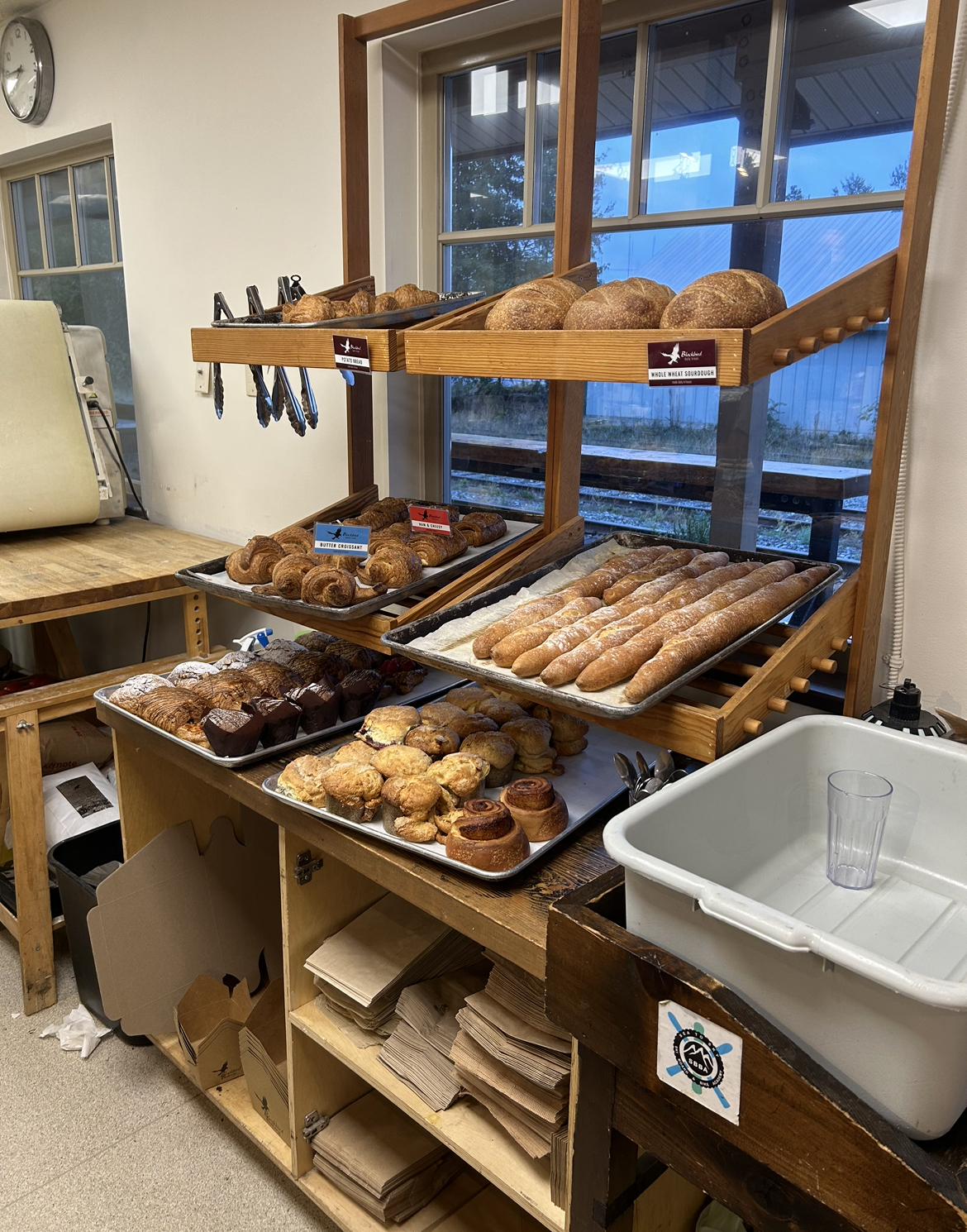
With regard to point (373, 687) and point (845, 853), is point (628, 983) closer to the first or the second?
point (845, 853)

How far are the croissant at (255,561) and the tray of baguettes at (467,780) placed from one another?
34 centimetres

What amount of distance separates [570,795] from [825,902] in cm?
45

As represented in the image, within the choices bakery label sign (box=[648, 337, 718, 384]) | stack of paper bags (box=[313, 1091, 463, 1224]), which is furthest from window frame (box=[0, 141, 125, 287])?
stack of paper bags (box=[313, 1091, 463, 1224])

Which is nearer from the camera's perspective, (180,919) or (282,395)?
(282,395)

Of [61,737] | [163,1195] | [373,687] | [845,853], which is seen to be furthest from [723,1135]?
[61,737]

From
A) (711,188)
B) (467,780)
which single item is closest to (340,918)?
(467,780)

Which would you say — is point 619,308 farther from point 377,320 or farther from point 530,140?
point 530,140

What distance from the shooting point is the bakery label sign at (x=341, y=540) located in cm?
159

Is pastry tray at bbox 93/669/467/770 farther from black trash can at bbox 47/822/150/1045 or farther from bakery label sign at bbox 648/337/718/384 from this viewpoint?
bakery label sign at bbox 648/337/718/384

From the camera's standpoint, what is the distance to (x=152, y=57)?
260 cm

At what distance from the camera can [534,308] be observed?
1.33 meters

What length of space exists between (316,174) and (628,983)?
2.01m

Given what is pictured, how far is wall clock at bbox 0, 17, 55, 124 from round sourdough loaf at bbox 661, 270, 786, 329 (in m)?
2.87

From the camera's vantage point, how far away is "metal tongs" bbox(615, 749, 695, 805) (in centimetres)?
120
